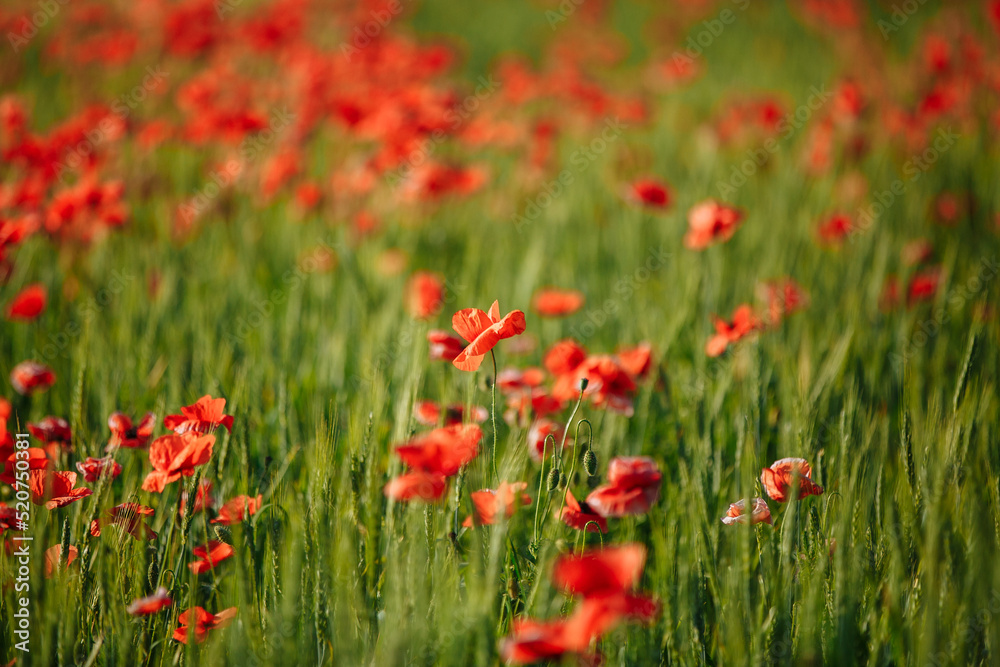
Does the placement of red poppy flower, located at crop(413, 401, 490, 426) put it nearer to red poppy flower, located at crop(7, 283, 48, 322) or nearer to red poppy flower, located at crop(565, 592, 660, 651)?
red poppy flower, located at crop(565, 592, 660, 651)

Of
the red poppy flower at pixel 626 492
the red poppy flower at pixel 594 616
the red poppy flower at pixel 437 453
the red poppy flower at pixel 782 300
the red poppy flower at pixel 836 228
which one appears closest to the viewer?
the red poppy flower at pixel 594 616

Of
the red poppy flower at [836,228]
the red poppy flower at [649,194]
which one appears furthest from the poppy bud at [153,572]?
the red poppy flower at [836,228]

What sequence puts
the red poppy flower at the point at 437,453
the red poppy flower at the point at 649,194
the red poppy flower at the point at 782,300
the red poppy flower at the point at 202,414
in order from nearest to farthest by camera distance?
the red poppy flower at the point at 437,453 → the red poppy flower at the point at 202,414 → the red poppy flower at the point at 782,300 → the red poppy flower at the point at 649,194

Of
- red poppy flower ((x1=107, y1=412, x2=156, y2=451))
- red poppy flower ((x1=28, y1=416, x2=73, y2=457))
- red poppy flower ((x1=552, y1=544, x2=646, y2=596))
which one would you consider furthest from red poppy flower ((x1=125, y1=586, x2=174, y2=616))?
red poppy flower ((x1=552, y1=544, x2=646, y2=596))

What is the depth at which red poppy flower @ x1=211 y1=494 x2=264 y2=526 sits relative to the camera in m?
0.96

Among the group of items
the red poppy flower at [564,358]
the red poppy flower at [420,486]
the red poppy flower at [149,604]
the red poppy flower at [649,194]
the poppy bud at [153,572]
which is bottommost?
the poppy bud at [153,572]

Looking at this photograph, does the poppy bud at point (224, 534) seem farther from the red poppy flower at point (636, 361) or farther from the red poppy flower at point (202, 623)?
the red poppy flower at point (636, 361)

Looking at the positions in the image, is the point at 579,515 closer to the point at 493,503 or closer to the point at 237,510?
the point at 493,503

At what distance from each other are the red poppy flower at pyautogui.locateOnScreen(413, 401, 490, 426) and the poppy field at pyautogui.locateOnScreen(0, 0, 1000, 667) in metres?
0.01

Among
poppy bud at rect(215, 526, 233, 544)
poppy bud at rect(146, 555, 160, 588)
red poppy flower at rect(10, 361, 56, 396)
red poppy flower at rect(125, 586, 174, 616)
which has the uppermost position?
red poppy flower at rect(10, 361, 56, 396)

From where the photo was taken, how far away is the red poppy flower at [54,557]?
2.96ft

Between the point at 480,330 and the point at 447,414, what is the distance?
1.03ft

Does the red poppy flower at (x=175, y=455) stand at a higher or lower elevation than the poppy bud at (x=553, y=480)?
higher

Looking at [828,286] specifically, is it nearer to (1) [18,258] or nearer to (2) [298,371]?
(2) [298,371]
